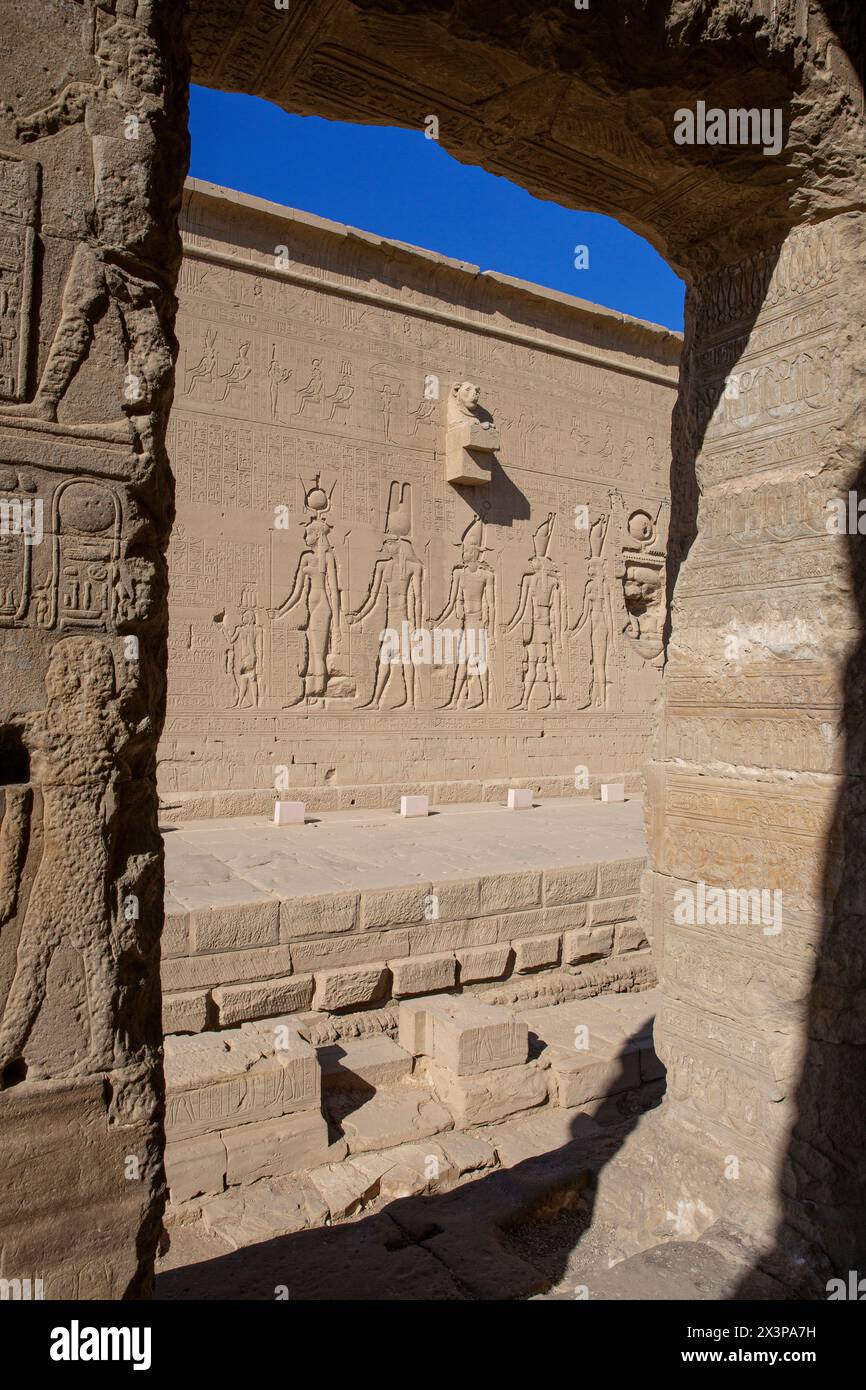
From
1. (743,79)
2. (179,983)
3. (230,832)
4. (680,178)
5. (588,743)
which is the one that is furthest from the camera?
(588,743)

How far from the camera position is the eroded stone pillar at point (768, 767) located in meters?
2.58

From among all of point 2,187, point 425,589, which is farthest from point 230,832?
point 2,187

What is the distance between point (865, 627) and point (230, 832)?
6.09 metres

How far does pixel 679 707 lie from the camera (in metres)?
3.07

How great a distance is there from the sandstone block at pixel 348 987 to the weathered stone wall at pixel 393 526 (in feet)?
11.6

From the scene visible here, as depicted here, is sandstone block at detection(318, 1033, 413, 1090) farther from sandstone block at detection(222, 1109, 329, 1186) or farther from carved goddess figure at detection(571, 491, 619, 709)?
carved goddess figure at detection(571, 491, 619, 709)

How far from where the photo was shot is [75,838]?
1617 mm

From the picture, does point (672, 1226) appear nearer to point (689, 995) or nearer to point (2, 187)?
point (689, 995)

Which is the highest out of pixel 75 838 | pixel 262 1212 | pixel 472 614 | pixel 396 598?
pixel 396 598

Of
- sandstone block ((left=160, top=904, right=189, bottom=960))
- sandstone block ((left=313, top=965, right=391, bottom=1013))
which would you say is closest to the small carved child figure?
sandstone block ((left=160, top=904, right=189, bottom=960))

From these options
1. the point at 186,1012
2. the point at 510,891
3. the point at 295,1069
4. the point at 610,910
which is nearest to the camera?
the point at 295,1069

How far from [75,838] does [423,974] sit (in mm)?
4322

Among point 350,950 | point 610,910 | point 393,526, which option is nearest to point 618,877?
point 610,910

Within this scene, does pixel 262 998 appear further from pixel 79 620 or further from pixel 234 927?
pixel 79 620
